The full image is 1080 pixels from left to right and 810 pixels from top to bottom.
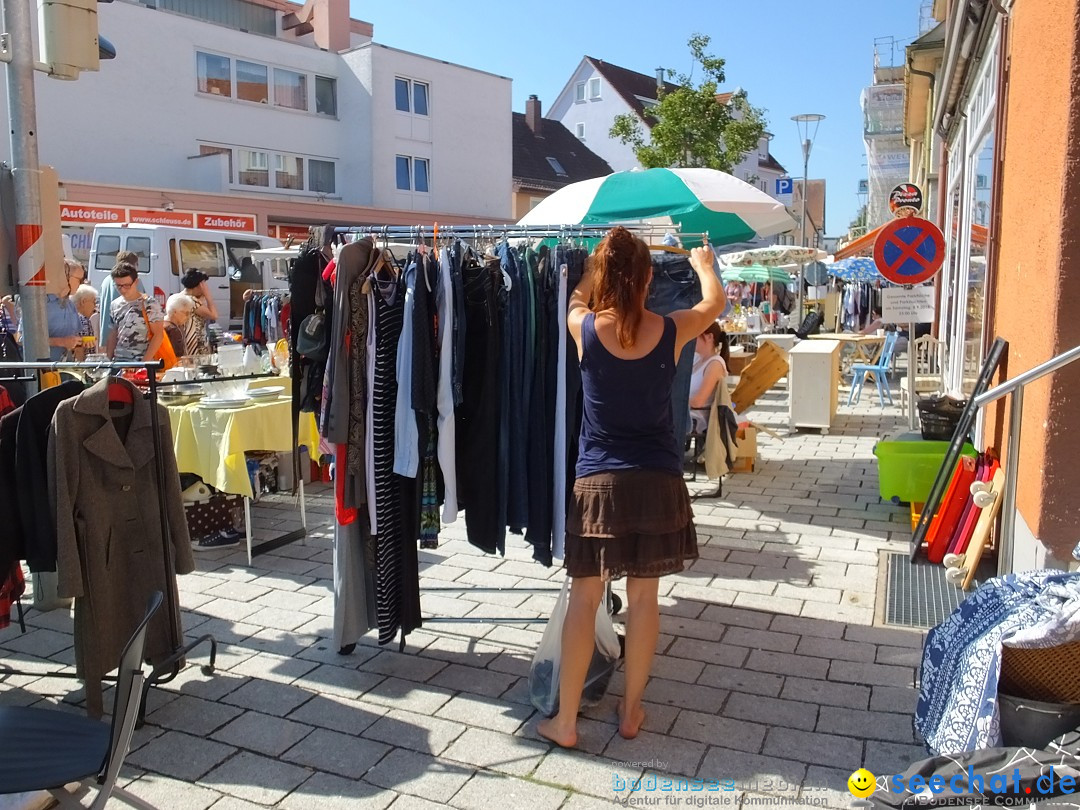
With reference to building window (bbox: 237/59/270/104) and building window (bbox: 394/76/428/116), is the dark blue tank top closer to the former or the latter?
building window (bbox: 237/59/270/104)

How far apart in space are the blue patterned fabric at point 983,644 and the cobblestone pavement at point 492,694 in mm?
265

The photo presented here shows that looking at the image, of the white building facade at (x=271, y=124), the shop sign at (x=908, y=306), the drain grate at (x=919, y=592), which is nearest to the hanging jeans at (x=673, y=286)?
the drain grate at (x=919, y=592)

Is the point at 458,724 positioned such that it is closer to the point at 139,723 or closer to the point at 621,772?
the point at 621,772

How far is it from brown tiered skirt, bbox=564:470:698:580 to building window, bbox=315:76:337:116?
26.4 m

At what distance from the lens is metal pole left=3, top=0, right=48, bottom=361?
4.50 meters

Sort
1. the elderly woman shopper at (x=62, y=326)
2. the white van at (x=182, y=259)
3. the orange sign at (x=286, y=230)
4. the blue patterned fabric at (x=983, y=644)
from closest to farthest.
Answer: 1. the blue patterned fabric at (x=983, y=644)
2. the elderly woman shopper at (x=62, y=326)
3. the white van at (x=182, y=259)
4. the orange sign at (x=286, y=230)

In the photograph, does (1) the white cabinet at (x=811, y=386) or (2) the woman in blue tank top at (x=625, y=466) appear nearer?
(2) the woman in blue tank top at (x=625, y=466)

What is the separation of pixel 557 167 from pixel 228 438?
34.0 m

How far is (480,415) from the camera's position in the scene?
3707 millimetres

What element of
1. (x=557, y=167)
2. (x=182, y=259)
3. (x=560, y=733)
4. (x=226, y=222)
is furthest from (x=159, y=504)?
(x=557, y=167)

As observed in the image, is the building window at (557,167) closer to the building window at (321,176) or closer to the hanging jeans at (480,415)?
the building window at (321,176)

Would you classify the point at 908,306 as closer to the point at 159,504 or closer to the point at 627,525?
the point at 627,525

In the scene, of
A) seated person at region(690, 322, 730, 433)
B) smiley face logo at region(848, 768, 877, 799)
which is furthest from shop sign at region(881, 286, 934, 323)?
smiley face logo at region(848, 768, 877, 799)

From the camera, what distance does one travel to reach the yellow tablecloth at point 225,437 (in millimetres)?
5223
